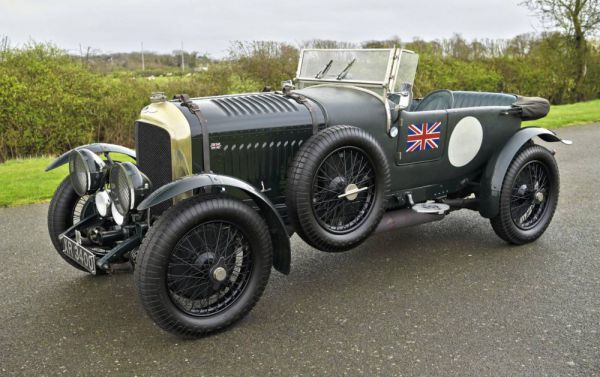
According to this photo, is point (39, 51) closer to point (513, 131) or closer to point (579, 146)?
point (513, 131)

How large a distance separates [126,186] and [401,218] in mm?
2095

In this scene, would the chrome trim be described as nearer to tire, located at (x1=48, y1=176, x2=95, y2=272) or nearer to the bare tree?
tire, located at (x1=48, y1=176, x2=95, y2=272)

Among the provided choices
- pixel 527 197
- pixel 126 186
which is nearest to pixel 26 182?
pixel 126 186

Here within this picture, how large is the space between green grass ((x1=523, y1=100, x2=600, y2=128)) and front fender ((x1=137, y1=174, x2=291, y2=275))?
934 cm

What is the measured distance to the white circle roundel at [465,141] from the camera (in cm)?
464

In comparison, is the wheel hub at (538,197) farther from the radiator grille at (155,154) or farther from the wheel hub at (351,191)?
the radiator grille at (155,154)

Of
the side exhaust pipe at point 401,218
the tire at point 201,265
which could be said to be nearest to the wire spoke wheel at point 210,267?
the tire at point 201,265

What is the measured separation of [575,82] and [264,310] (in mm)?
19062

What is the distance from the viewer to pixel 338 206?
399cm

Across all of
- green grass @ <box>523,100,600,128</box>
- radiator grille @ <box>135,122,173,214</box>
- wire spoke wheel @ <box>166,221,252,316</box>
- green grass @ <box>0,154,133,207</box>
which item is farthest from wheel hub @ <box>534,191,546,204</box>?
green grass @ <box>523,100,600,128</box>

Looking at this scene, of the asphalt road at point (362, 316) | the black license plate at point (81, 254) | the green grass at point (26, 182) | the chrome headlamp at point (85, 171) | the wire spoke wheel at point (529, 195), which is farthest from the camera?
the green grass at point (26, 182)

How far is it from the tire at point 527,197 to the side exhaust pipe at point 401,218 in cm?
62

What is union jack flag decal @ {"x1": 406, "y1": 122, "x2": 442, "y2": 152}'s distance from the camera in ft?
14.3

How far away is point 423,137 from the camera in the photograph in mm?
4426
